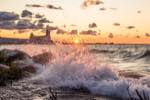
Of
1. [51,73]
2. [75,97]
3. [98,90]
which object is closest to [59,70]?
[51,73]

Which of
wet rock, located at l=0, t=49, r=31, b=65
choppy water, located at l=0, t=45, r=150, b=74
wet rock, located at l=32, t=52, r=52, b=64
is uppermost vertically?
wet rock, located at l=0, t=49, r=31, b=65

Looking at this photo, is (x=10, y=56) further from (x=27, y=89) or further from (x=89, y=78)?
(x=27, y=89)

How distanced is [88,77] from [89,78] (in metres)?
0.24

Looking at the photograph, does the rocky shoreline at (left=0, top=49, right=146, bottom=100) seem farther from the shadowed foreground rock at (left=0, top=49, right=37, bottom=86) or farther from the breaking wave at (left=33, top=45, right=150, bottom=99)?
the breaking wave at (left=33, top=45, right=150, bottom=99)

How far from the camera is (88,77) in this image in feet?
67.9

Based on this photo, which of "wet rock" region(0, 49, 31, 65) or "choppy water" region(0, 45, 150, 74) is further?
"choppy water" region(0, 45, 150, 74)

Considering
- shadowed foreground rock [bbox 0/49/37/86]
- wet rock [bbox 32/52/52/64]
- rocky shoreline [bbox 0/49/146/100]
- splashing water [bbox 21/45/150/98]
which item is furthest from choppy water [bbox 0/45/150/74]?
rocky shoreline [bbox 0/49/146/100]

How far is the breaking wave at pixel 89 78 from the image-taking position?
17156 millimetres

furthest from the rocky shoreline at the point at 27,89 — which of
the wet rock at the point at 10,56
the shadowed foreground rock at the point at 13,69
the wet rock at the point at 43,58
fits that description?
the wet rock at the point at 43,58

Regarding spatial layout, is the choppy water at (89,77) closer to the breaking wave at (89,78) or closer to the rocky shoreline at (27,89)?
the breaking wave at (89,78)

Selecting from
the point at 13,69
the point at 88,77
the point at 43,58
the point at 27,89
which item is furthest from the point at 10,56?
the point at 27,89

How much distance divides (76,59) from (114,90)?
7760mm

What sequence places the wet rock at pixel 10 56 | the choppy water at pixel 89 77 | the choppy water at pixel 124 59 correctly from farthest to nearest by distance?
the choppy water at pixel 124 59 → the wet rock at pixel 10 56 → the choppy water at pixel 89 77

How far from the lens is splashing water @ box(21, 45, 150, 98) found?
56.4ft
